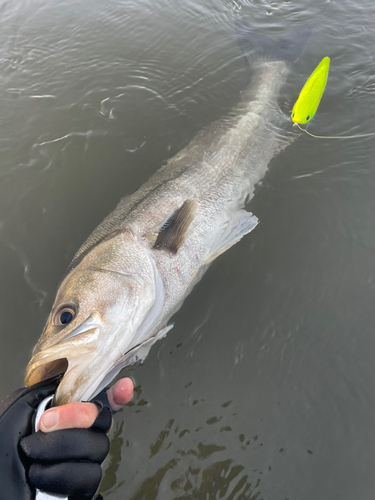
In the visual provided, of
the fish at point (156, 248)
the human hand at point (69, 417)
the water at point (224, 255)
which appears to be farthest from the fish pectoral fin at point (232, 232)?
the human hand at point (69, 417)

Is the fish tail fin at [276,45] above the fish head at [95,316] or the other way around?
above

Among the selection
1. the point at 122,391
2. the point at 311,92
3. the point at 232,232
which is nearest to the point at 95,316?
the point at 122,391

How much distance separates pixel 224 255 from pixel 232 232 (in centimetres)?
31

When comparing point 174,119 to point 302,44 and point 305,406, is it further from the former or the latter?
point 305,406

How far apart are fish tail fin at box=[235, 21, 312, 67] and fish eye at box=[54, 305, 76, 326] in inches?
190

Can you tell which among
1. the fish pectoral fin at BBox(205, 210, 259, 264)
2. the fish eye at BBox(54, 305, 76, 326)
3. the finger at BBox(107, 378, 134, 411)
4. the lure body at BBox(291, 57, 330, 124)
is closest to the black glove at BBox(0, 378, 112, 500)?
the finger at BBox(107, 378, 134, 411)

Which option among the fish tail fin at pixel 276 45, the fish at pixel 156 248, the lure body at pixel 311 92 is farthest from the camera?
the fish tail fin at pixel 276 45

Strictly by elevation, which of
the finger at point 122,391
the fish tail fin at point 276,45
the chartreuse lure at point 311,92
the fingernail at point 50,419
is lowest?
the finger at point 122,391

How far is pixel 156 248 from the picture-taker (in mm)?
2869

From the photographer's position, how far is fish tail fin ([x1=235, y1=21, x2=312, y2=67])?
525 centimetres

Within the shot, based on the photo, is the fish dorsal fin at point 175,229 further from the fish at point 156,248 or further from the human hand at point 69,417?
the human hand at point 69,417

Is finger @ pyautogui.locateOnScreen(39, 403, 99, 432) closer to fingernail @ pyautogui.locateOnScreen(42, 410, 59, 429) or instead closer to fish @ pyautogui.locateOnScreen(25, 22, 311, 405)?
fingernail @ pyautogui.locateOnScreen(42, 410, 59, 429)

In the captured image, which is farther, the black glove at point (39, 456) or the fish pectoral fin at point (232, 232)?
the fish pectoral fin at point (232, 232)

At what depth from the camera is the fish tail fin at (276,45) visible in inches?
207
